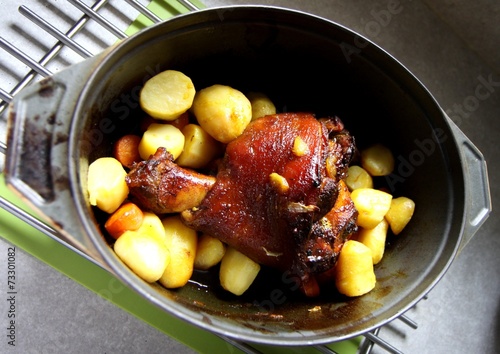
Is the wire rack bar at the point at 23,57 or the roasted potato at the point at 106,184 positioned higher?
the wire rack bar at the point at 23,57

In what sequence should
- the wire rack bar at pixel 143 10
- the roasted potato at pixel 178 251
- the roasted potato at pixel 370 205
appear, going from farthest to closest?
the wire rack bar at pixel 143 10 < the roasted potato at pixel 370 205 < the roasted potato at pixel 178 251

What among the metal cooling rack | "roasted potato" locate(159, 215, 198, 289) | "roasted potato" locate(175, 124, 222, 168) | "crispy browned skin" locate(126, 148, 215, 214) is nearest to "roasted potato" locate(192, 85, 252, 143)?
"roasted potato" locate(175, 124, 222, 168)

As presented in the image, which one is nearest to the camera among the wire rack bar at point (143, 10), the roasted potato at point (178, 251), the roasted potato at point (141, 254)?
the roasted potato at point (141, 254)

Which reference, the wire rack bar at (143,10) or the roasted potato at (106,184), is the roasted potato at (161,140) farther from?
the wire rack bar at (143,10)

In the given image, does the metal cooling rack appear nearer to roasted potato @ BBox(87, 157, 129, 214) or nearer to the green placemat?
the green placemat

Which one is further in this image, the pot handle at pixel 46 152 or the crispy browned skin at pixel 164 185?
the crispy browned skin at pixel 164 185

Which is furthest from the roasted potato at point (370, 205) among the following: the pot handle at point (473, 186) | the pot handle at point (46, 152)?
the pot handle at point (46, 152)

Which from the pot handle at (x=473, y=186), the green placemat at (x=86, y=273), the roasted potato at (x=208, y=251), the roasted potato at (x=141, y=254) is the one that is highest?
the pot handle at (x=473, y=186)
